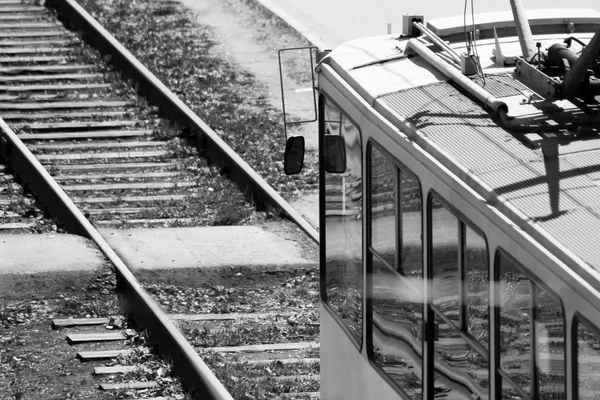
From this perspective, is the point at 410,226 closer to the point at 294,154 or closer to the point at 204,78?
the point at 294,154

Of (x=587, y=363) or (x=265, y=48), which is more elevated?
(x=587, y=363)

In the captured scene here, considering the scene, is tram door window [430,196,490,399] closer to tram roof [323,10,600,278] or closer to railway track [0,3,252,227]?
tram roof [323,10,600,278]

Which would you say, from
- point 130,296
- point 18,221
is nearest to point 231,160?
point 18,221

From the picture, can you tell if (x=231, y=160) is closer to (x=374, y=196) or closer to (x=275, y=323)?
(x=275, y=323)

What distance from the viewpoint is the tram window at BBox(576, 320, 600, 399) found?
3.95 m

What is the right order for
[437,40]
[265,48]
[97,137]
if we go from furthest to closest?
1. [265,48]
2. [97,137]
3. [437,40]

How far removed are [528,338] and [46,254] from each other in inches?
282

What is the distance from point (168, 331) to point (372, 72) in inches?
144

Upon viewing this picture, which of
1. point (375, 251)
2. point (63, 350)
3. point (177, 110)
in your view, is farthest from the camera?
point (177, 110)

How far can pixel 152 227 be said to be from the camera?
12156 millimetres

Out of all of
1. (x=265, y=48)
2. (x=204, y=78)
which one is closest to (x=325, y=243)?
(x=204, y=78)

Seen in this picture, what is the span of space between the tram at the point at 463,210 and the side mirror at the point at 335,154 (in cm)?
2

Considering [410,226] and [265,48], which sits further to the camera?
[265,48]

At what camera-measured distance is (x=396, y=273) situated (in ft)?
18.4
